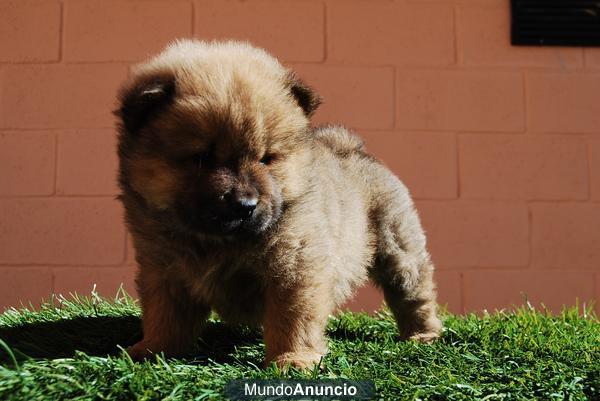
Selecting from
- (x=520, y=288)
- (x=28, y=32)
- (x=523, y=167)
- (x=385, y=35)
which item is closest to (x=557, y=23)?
(x=523, y=167)

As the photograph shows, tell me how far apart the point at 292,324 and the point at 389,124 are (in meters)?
1.99

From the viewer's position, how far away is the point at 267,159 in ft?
6.39

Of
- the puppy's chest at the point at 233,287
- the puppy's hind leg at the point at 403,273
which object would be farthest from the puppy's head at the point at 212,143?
the puppy's hind leg at the point at 403,273

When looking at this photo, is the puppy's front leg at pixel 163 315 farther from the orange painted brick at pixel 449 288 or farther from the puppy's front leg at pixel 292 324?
the orange painted brick at pixel 449 288

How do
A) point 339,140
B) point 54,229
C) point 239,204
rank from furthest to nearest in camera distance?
point 54,229
point 339,140
point 239,204

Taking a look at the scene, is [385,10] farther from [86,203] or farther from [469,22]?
[86,203]

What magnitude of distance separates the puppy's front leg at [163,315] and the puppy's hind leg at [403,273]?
87 cm

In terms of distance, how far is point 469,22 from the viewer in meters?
3.76

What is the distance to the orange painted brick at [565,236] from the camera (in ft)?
12.2

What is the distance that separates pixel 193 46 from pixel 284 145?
545mm

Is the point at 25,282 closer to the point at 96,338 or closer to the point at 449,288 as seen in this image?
the point at 96,338

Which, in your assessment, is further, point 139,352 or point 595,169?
point 595,169

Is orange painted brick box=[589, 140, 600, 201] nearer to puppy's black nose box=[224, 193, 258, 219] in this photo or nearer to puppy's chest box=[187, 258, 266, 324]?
puppy's chest box=[187, 258, 266, 324]

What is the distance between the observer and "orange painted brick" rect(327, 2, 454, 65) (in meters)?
3.72
